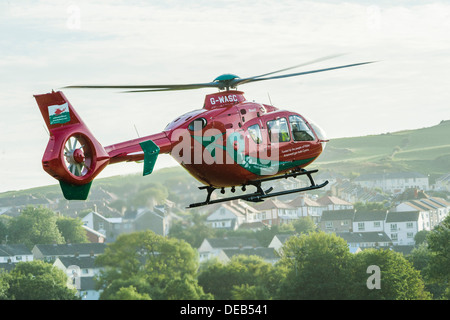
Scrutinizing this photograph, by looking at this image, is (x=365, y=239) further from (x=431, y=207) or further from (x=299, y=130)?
(x=299, y=130)

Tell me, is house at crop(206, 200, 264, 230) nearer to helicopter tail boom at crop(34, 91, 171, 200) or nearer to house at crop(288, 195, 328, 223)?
house at crop(288, 195, 328, 223)

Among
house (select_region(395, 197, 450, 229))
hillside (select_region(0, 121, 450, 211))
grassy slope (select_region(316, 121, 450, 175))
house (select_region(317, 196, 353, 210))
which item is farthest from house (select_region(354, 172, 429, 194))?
house (select_region(317, 196, 353, 210))

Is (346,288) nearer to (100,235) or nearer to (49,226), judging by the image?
(100,235)

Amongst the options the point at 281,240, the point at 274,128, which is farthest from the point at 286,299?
the point at 274,128

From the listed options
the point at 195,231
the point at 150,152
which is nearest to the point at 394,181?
the point at 195,231

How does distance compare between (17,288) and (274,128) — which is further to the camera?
(17,288)

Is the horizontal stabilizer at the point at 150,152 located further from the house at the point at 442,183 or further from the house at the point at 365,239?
the house at the point at 442,183
